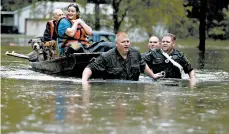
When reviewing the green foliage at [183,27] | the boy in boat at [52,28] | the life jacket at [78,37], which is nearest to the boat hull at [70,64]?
the life jacket at [78,37]

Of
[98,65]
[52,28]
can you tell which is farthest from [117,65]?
[52,28]

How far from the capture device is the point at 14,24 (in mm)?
108438

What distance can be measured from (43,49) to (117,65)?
663 centimetres

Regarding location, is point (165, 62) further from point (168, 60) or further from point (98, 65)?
point (98, 65)

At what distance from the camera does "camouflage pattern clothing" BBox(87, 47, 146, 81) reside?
632 inches

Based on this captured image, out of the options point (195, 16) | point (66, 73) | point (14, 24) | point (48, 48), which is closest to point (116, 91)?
point (66, 73)

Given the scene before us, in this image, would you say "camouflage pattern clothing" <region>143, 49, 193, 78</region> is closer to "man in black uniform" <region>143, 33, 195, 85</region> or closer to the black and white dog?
"man in black uniform" <region>143, 33, 195, 85</region>

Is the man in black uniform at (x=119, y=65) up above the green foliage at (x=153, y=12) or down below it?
below

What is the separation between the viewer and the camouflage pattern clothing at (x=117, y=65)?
16.1 metres

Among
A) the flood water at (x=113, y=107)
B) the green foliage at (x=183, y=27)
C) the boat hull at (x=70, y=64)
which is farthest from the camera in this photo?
the green foliage at (x=183, y=27)

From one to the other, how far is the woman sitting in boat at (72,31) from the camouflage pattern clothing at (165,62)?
174cm

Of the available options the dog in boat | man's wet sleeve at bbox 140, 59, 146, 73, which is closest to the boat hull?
the dog in boat

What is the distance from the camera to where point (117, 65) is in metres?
16.2

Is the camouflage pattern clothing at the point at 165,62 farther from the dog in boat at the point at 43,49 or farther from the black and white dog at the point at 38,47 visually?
the black and white dog at the point at 38,47
